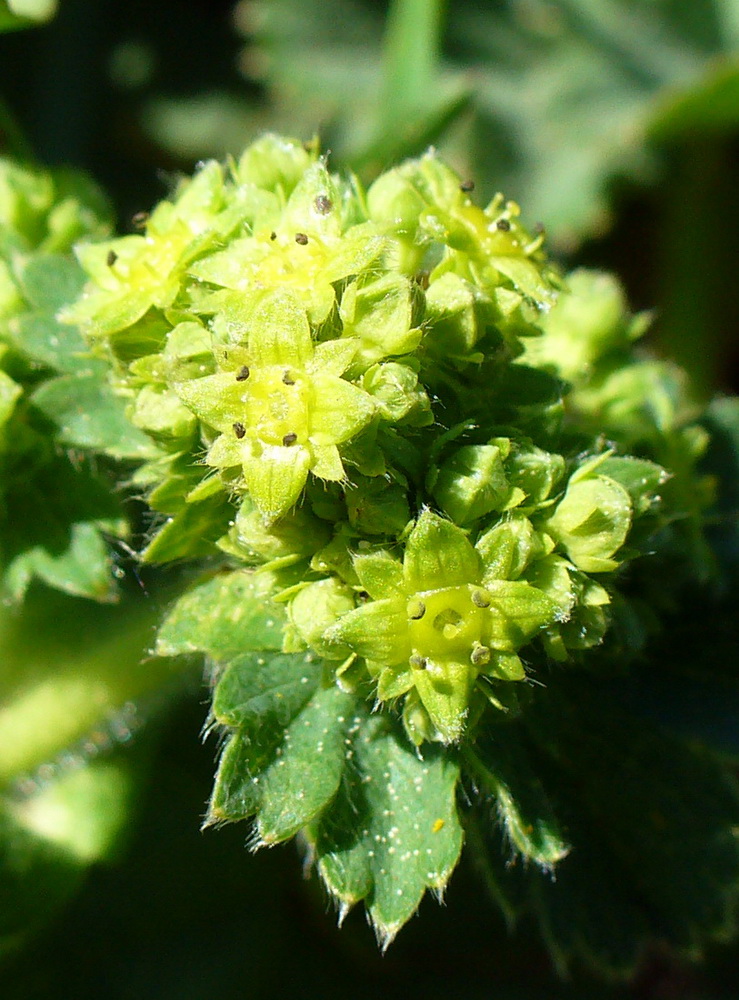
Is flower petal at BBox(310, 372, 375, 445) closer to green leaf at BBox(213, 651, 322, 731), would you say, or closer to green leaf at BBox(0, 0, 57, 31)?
green leaf at BBox(213, 651, 322, 731)

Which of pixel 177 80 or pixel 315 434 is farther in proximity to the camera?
pixel 177 80

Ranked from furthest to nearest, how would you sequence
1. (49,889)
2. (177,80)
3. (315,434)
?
(177,80) < (49,889) < (315,434)

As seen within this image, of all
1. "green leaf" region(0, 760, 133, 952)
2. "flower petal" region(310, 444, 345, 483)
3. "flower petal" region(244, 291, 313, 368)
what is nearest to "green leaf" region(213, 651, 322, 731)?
"flower petal" region(310, 444, 345, 483)

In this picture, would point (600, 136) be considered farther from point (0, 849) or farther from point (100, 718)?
point (0, 849)

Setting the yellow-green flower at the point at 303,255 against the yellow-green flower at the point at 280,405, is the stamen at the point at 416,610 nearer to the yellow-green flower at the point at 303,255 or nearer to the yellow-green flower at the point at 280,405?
the yellow-green flower at the point at 280,405

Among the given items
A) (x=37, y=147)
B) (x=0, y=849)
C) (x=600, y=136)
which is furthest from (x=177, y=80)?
(x=0, y=849)

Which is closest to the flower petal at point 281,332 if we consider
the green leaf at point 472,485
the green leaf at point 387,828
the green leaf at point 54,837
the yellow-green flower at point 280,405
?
the yellow-green flower at point 280,405
